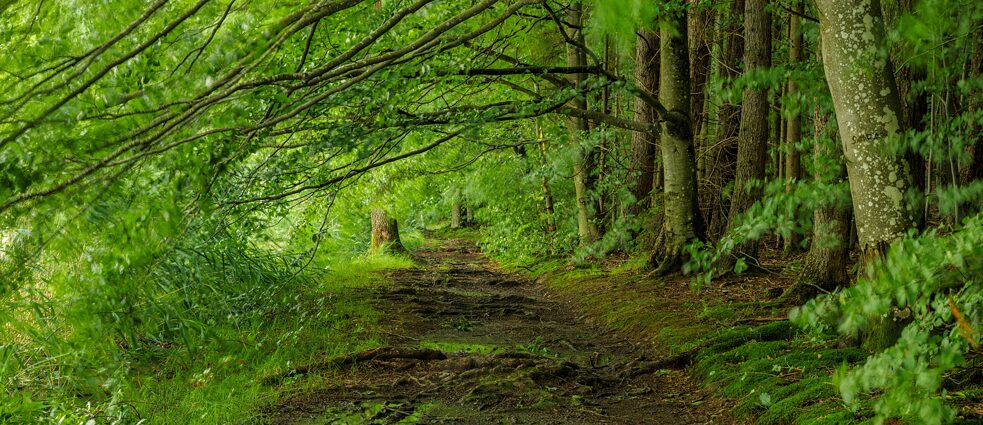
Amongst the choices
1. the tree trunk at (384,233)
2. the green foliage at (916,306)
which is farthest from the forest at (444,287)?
the tree trunk at (384,233)

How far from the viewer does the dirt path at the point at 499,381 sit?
5.65 meters

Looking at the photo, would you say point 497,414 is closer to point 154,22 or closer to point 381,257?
point 154,22

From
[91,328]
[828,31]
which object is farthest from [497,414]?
[828,31]

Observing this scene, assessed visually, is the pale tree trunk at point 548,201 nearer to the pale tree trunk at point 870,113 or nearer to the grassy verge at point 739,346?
the grassy verge at point 739,346

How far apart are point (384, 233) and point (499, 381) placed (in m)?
13.3

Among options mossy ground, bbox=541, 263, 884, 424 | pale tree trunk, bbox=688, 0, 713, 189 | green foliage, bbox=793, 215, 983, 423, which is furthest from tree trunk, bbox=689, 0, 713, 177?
green foliage, bbox=793, 215, 983, 423

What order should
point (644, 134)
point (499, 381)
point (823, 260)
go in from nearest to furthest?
point (499, 381) → point (823, 260) → point (644, 134)

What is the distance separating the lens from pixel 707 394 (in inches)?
237

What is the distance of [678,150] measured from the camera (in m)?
10.1

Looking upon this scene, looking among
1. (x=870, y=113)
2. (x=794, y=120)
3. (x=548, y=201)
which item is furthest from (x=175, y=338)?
(x=548, y=201)

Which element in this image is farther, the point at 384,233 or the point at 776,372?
the point at 384,233

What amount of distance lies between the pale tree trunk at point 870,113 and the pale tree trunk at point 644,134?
678 cm

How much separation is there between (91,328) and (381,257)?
14.0m

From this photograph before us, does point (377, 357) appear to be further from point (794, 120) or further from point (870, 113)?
point (794, 120)
